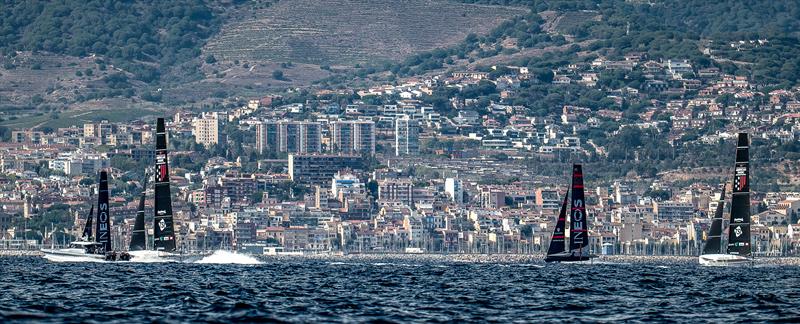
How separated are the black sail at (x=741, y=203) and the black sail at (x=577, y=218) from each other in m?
11.6

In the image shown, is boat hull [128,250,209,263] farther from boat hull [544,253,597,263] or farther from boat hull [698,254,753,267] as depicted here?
boat hull [698,254,753,267]

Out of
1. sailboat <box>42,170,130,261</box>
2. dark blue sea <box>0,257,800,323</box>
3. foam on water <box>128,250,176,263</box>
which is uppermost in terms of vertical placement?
sailboat <box>42,170,130,261</box>

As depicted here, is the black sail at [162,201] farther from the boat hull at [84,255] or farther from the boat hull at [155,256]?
the boat hull at [84,255]

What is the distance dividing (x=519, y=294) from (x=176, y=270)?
27066 millimetres

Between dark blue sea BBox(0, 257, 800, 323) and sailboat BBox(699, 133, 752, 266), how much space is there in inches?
505

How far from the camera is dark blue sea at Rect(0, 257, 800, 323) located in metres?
63.7

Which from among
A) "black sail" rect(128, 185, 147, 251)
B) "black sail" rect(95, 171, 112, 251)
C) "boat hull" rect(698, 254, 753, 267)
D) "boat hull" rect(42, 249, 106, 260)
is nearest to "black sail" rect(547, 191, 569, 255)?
"boat hull" rect(698, 254, 753, 267)

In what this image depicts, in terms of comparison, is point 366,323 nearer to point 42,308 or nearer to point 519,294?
point 42,308

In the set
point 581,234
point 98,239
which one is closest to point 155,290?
point 98,239

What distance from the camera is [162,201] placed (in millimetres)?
112375

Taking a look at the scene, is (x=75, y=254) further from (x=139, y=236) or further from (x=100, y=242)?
(x=139, y=236)

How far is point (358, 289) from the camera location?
273 ft

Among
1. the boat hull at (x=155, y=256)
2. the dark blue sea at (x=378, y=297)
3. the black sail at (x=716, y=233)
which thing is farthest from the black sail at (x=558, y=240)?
the dark blue sea at (x=378, y=297)

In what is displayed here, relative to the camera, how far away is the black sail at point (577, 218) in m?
131
